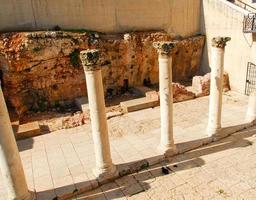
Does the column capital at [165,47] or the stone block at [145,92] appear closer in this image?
the column capital at [165,47]

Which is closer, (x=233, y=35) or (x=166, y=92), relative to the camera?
(x=166, y=92)

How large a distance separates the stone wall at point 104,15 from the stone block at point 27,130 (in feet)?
16.4

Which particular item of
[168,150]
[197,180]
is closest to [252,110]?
[168,150]

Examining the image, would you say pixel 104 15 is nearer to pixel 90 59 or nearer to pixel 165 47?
pixel 165 47

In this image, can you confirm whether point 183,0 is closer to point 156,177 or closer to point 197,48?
point 197,48

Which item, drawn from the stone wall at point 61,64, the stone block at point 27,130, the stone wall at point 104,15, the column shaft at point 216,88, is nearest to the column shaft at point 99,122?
the column shaft at point 216,88

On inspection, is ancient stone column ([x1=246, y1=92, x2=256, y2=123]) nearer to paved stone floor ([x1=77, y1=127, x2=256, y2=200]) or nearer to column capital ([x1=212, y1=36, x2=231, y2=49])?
paved stone floor ([x1=77, y1=127, x2=256, y2=200])

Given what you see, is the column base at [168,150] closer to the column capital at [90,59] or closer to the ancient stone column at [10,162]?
the column capital at [90,59]

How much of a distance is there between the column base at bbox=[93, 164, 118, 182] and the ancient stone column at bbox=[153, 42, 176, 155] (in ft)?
6.08

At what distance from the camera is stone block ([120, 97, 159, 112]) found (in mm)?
12484

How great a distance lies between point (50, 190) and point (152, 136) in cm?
444

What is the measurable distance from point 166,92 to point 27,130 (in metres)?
6.32

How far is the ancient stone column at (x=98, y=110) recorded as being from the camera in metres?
6.27

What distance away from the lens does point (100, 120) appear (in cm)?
674
